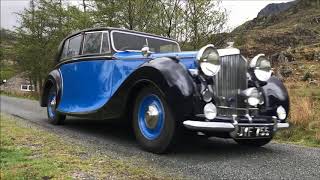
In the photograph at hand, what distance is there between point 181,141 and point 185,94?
3.11ft

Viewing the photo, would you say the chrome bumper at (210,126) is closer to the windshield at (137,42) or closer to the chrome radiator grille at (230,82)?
the chrome radiator grille at (230,82)

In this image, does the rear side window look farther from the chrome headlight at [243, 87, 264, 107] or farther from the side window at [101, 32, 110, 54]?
the chrome headlight at [243, 87, 264, 107]

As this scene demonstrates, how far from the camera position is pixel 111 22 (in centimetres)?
1928

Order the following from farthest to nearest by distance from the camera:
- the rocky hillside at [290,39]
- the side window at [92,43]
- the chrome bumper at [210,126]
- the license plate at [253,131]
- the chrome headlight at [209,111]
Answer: the rocky hillside at [290,39] → the side window at [92,43] → the license plate at [253,131] → the chrome headlight at [209,111] → the chrome bumper at [210,126]

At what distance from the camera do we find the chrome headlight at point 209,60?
536cm

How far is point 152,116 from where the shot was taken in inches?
225

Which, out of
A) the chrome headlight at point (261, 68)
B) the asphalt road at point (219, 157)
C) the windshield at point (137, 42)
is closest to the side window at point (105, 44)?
the windshield at point (137, 42)

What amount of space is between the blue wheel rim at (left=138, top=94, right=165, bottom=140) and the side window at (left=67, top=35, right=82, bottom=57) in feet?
9.92

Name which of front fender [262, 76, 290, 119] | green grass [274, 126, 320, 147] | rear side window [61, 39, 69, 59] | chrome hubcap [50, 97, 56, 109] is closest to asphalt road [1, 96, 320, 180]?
front fender [262, 76, 290, 119]

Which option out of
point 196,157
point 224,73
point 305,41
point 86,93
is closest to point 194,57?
point 224,73

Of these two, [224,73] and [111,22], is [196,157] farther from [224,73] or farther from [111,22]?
[111,22]

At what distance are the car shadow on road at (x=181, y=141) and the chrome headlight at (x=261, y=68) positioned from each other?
1032 mm

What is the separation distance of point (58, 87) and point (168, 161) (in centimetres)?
436

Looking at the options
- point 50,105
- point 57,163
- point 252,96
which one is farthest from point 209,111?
point 50,105
